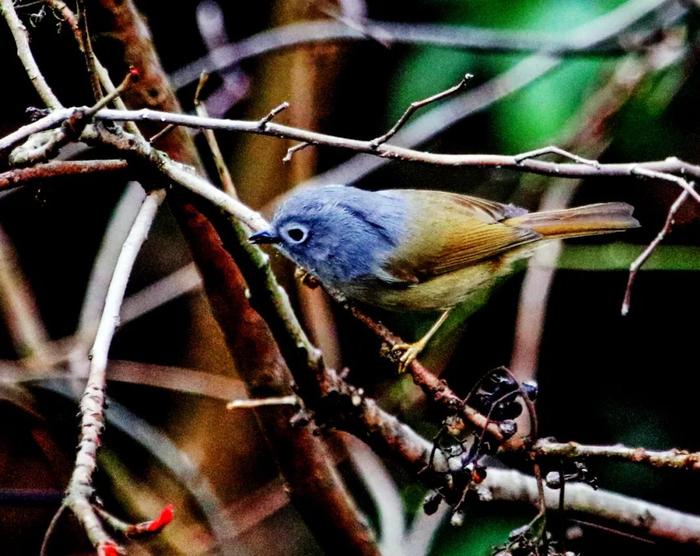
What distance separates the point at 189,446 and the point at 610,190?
273 centimetres

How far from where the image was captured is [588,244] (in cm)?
457

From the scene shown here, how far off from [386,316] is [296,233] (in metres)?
1.72

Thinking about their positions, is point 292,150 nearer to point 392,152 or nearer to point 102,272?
point 392,152

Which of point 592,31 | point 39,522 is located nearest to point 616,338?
point 592,31

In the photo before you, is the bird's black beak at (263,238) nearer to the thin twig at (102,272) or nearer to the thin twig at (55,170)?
the thin twig at (55,170)

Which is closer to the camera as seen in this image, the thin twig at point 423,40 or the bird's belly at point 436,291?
the bird's belly at point 436,291

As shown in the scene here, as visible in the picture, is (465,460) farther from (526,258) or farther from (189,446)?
(189,446)

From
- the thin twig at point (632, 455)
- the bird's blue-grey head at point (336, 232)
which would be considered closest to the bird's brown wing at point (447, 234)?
the bird's blue-grey head at point (336, 232)

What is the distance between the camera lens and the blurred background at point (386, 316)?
4.01m

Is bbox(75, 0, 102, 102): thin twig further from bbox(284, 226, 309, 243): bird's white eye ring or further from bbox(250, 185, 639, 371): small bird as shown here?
bbox(284, 226, 309, 243): bird's white eye ring

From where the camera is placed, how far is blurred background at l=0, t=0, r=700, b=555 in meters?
4.01

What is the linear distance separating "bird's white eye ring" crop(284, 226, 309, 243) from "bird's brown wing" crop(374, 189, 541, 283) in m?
0.44

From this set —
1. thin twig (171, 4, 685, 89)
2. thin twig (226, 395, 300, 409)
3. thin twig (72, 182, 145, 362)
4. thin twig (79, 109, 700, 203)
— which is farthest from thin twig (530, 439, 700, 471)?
thin twig (72, 182, 145, 362)

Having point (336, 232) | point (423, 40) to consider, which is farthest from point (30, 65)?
point (423, 40)
